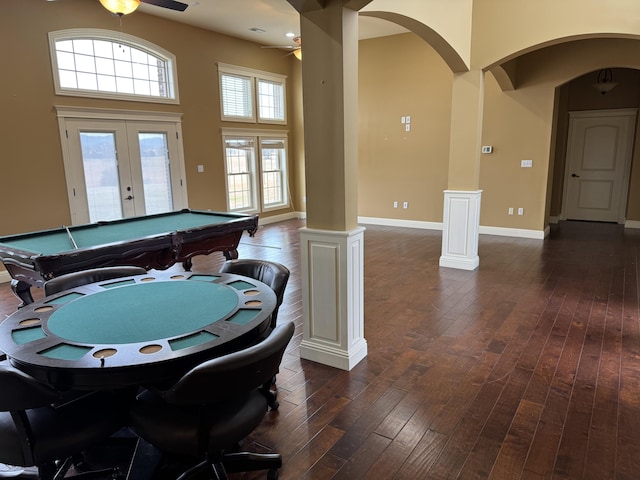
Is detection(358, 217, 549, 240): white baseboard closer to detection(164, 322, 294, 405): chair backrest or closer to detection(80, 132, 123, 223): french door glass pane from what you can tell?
detection(80, 132, 123, 223): french door glass pane

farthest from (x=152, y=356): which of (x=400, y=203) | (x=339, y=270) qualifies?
(x=400, y=203)

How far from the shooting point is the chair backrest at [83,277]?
2467 millimetres

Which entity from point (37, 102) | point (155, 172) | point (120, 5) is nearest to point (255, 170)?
point (155, 172)

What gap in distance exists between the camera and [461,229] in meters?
5.43

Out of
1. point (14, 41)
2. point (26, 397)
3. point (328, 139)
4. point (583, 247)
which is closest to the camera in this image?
point (26, 397)

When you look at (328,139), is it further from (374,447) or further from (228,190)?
(228,190)

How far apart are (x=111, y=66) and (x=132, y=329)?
5620mm

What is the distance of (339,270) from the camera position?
2.86 m

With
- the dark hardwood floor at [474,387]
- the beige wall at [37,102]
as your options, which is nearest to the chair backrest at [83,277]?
the dark hardwood floor at [474,387]

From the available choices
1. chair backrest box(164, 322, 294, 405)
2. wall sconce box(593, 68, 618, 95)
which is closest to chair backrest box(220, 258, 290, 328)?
chair backrest box(164, 322, 294, 405)

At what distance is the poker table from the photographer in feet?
5.06

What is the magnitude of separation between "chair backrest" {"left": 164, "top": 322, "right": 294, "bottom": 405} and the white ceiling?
5.62 m

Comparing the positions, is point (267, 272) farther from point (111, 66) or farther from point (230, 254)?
point (111, 66)

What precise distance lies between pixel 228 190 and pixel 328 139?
5.68m
